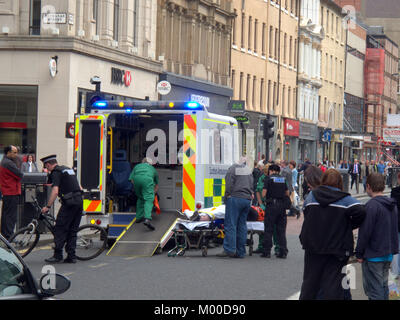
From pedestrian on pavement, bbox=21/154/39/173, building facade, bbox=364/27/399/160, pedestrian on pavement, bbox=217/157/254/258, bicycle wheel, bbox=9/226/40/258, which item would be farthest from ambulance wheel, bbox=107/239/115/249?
building facade, bbox=364/27/399/160

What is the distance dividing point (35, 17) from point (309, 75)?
41.9 metres

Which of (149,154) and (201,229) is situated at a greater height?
(149,154)

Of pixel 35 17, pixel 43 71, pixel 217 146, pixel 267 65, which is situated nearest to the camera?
pixel 217 146

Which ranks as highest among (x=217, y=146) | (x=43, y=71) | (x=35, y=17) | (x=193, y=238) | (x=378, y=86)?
(x=378, y=86)

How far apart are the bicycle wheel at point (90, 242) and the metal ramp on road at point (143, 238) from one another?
→ 481mm

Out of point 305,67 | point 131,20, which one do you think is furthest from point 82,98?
point 305,67

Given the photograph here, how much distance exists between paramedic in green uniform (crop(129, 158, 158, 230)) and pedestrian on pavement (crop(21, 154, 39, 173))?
12.4 m

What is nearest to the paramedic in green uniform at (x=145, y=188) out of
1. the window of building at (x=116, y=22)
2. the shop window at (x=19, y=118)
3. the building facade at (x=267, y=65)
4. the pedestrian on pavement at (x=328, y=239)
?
the pedestrian on pavement at (x=328, y=239)

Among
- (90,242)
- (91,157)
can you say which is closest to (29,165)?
(91,157)

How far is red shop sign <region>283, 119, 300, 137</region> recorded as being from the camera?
63.5m

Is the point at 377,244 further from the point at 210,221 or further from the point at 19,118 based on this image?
the point at 19,118

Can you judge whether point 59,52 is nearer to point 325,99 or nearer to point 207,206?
point 207,206

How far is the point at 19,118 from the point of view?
31297 mm

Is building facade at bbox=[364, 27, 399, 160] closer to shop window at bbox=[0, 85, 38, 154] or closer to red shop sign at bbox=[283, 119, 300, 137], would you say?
red shop sign at bbox=[283, 119, 300, 137]
